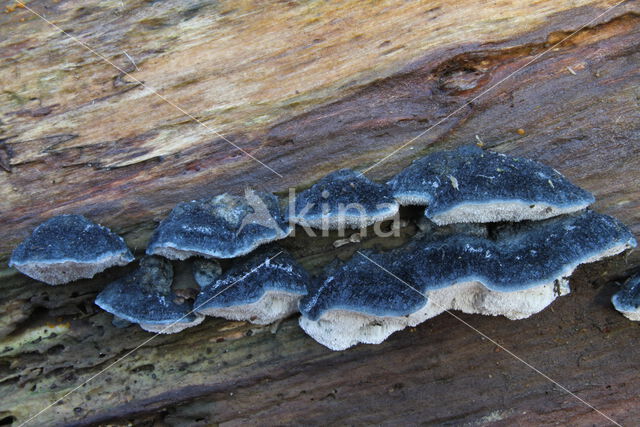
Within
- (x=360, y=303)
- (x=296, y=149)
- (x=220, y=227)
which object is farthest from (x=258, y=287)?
(x=296, y=149)

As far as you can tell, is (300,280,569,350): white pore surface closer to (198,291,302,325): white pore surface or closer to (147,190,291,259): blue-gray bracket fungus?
(198,291,302,325): white pore surface

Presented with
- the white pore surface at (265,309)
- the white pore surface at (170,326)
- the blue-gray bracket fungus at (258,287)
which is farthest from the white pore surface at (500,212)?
the white pore surface at (170,326)

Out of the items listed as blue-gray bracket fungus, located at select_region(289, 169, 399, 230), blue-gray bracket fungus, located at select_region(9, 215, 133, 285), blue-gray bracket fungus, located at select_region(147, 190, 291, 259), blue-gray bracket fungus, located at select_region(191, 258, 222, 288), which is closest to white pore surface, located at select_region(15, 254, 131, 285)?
blue-gray bracket fungus, located at select_region(9, 215, 133, 285)

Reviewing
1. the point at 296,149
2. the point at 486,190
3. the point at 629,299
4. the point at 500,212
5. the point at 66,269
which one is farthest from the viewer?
the point at 296,149

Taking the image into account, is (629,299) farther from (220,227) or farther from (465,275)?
(220,227)

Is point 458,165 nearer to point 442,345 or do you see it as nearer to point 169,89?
point 442,345

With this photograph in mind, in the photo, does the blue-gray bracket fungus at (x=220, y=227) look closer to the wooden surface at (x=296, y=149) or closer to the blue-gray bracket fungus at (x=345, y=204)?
the blue-gray bracket fungus at (x=345, y=204)

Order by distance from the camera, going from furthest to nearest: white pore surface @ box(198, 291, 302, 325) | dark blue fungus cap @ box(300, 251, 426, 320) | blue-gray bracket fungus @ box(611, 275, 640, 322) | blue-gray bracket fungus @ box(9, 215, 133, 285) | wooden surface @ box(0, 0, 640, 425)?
wooden surface @ box(0, 0, 640, 425) < blue-gray bracket fungus @ box(611, 275, 640, 322) < white pore surface @ box(198, 291, 302, 325) < blue-gray bracket fungus @ box(9, 215, 133, 285) < dark blue fungus cap @ box(300, 251, 426, 320)
